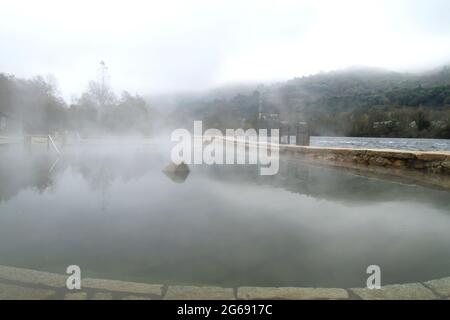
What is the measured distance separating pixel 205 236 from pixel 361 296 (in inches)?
61.0

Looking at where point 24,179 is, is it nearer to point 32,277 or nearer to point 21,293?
point 32,277

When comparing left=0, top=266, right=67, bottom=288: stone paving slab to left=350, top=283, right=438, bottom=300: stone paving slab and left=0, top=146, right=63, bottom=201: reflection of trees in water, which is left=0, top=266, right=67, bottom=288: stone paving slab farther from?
left=0, top=146, right=63, bottom=201: reflection of trees in water

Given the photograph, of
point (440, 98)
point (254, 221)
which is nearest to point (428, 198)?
point (254, 221)

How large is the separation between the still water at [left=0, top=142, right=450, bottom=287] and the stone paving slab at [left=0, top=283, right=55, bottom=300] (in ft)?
1.43

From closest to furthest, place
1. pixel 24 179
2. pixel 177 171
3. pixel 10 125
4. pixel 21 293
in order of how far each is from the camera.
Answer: pixel 21 293
pixel 24 179
pixel 177 171
pixel 10 125

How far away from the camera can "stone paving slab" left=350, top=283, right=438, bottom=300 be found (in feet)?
5.78

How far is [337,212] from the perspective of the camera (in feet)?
12.4

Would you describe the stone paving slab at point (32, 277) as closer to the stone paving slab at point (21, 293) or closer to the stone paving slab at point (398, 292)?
the stone paving slab at point (21, 293)

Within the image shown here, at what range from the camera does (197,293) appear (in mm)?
1780

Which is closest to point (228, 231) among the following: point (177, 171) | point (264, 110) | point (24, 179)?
point (177, 171)

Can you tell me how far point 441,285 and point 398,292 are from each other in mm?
341

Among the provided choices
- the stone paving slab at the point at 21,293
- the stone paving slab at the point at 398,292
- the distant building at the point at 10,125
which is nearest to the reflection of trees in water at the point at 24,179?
the stone paving slab at the point at 21,293

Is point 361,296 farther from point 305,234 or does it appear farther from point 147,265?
point 147,265

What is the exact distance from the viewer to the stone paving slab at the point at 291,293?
176 centimetres
